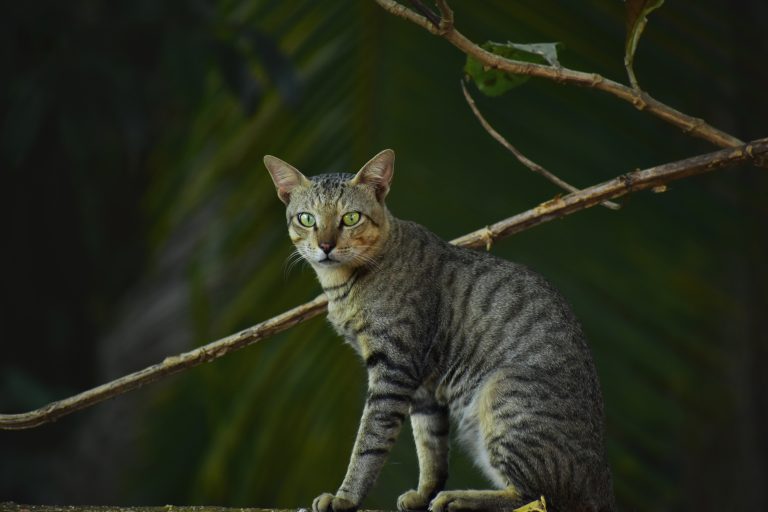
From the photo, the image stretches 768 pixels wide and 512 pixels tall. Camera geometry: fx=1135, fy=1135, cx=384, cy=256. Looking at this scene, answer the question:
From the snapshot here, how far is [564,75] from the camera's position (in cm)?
316

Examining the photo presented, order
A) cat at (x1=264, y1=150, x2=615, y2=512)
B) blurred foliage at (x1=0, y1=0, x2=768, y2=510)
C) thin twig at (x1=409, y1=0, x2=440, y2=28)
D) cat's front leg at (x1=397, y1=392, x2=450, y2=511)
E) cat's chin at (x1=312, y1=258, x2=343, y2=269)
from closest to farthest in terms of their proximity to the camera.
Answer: thin twig at (x1=409, y1=0, x2=440, y2=28) → cat at (x1=264, y1=150, x2=615, y2=512) → cat's chin at (x1=312, y1=258, x2=343, y2=269) → cat's front leg at (x1=397, y1=392, x2=450, y2=511) → blurred foliage at (x1=0, y1=0, x2=768, y2=510)

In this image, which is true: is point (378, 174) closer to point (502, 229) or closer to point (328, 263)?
point (328, 263)

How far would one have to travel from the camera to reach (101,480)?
816cm

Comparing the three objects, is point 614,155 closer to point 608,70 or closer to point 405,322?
point 608,70

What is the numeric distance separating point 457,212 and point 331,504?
68.7 inches

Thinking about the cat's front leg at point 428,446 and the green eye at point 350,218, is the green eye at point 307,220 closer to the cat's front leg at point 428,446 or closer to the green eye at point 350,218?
Answer: the green eye at point 350,218

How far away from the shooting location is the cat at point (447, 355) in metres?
3.52

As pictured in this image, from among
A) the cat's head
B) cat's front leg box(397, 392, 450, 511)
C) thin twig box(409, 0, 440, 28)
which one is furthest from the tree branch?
cat's front leg box(397, 392, 450, 511)

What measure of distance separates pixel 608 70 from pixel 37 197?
519cm

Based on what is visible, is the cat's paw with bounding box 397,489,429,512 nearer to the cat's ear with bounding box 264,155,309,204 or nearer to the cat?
the cat

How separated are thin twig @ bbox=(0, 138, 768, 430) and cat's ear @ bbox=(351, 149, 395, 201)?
0.50 metres

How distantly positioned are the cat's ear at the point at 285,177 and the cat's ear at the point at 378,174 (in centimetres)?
20

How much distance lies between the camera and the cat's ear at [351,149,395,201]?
379 cm

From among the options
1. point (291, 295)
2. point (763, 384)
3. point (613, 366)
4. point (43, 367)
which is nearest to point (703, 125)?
point (613, 366)
